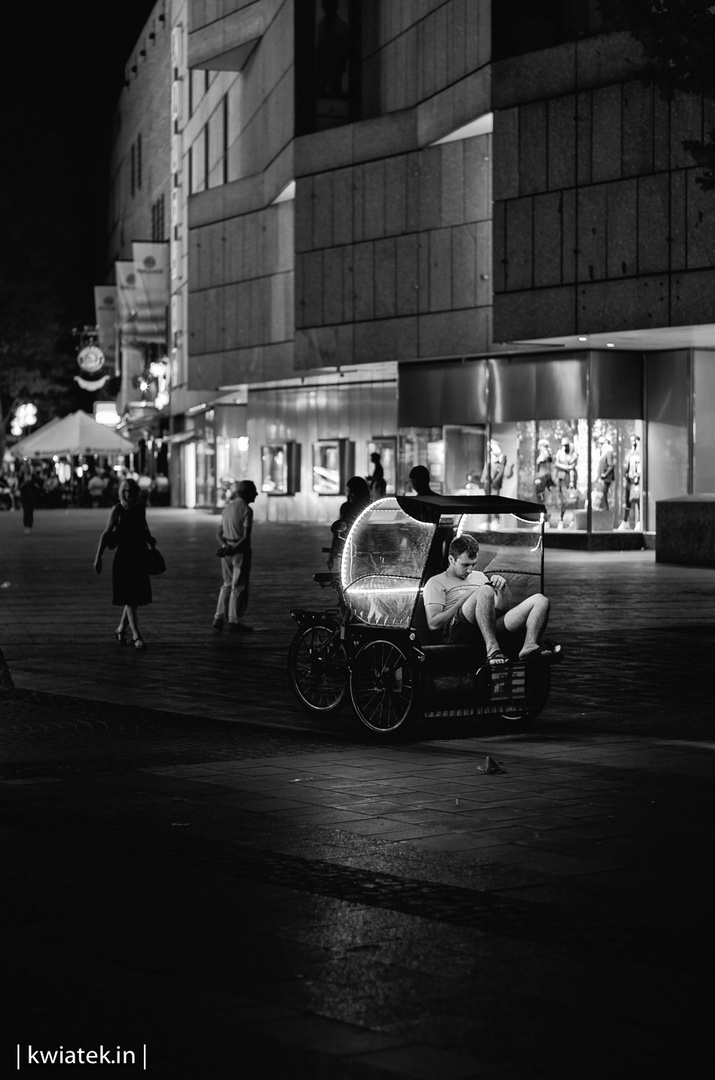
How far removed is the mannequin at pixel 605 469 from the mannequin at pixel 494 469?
2.60 metres

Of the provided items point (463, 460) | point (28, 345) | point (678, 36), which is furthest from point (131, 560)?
point (28, 345)

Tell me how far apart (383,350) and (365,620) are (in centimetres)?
2776

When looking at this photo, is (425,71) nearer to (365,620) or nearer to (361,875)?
(365,620)

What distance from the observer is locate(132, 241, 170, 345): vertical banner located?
71.2 meters

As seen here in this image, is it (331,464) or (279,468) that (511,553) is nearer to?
(331,464)

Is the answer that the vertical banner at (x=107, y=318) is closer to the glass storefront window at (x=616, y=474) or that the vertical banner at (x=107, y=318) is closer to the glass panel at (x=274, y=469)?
the glass panel at (x=274, y=469)

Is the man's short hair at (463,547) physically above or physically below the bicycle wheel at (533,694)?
above

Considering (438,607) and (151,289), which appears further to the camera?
(151,289)

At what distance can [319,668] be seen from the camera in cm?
1207

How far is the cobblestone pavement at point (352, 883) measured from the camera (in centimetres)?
496

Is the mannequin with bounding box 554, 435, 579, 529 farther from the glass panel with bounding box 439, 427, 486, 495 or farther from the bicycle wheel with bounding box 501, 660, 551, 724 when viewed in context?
the bicycle wheel with bounding box 501, 660, 551, 724

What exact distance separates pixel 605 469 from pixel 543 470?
1.42 m

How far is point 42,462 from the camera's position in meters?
96.2
